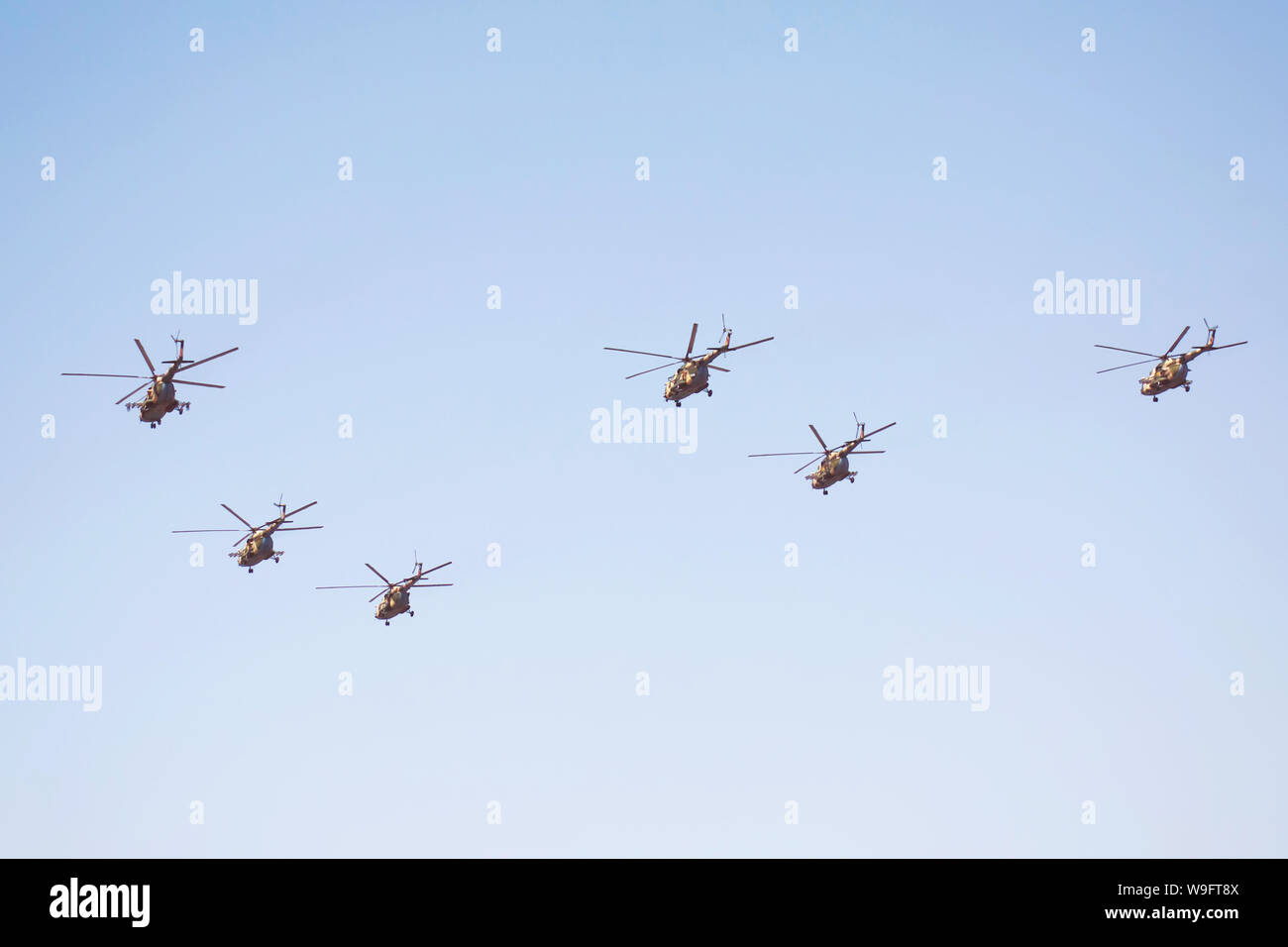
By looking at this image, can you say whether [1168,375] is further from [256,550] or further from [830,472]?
[256,550]

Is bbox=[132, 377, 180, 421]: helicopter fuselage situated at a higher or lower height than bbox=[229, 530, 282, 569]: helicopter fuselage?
higher

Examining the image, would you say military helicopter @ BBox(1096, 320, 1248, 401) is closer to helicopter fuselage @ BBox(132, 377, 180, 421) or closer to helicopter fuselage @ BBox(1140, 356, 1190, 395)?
helicopter fuselage @ BBox(1140, 356, 1190, 395)

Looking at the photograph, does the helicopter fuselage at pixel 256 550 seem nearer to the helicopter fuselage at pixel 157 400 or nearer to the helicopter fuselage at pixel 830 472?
the helicopter fuselage at pixel 157 400

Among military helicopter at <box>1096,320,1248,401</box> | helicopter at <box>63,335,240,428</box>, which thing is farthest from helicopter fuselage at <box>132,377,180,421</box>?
military helicopter at <box>1096,320,1248,401</box>

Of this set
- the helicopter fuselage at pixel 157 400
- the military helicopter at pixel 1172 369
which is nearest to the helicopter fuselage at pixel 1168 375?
the military helicopter at pixel 1172 369
